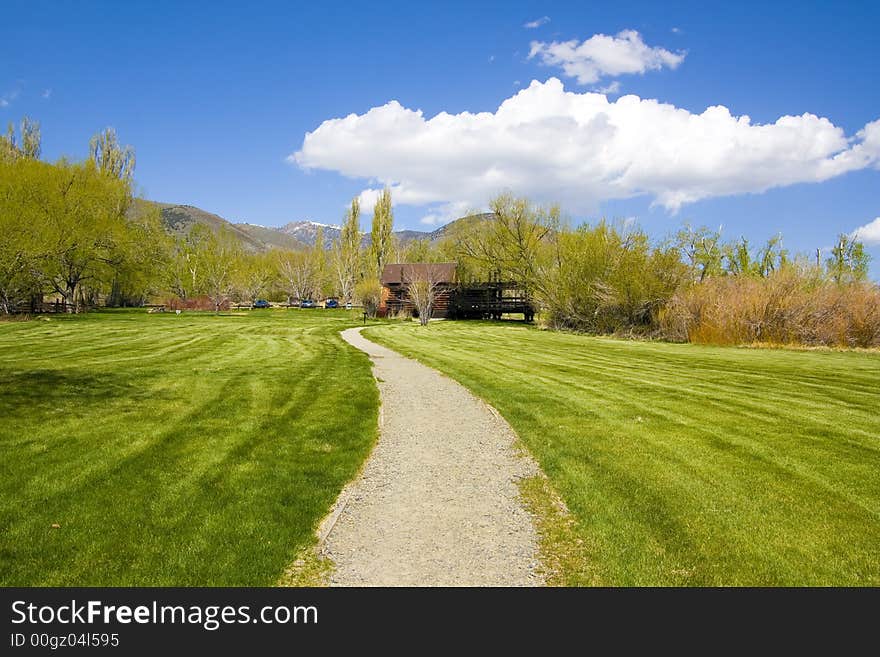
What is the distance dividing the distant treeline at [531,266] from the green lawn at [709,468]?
1040cm

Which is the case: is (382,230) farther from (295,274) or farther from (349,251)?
(295,274)

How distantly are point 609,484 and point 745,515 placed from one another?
142 centimetres

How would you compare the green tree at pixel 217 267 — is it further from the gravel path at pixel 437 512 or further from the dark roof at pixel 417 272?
the gravel path at pixel 437 512

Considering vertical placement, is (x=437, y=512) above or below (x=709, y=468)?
below

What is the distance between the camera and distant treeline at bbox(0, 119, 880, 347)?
24.6 m

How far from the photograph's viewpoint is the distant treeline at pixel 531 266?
24578 millimetres

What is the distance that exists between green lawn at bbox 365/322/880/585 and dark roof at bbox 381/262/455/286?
139ft

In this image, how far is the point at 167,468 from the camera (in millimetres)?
6586

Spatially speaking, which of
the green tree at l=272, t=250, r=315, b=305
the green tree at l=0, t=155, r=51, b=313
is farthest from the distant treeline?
the green tree at l=272, t=250, r=315, b=305

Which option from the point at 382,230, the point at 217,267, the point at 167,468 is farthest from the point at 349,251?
the point at 167,468

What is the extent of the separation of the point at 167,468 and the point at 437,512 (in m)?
3.45

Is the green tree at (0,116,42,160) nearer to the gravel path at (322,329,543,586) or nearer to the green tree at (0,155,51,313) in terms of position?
the green tree at (0,155,51,313)

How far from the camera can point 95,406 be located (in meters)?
9.41
